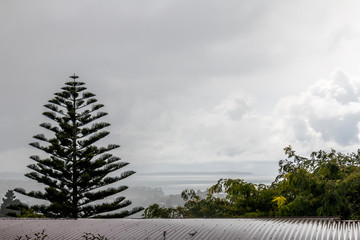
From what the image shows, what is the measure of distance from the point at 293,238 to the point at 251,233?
31.0 inches

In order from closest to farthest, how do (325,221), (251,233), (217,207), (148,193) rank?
(251,233)
(325,221)
(217,207)
(148,193)

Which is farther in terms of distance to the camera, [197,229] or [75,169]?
[75,169]

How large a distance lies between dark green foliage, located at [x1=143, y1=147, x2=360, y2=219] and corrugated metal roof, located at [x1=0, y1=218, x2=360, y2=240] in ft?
8.69

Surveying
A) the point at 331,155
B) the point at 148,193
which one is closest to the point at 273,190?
the point at 331,155

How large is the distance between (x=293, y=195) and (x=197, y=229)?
236 inches

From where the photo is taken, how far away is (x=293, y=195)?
13.0 meters

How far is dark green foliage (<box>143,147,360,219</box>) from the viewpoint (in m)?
11.3

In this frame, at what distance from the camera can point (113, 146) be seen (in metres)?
20.3

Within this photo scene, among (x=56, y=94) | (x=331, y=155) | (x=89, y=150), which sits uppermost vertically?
(x=56, y=94)

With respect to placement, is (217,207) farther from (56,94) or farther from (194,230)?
(56,94)

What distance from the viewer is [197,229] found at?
7.97m

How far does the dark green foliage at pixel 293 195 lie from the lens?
11336 mm

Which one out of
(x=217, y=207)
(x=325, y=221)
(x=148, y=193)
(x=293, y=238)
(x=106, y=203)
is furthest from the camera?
(x=148, y=193)

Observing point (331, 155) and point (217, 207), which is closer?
point (331, 155)
